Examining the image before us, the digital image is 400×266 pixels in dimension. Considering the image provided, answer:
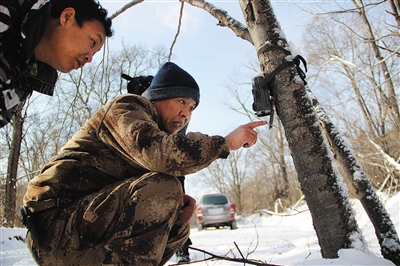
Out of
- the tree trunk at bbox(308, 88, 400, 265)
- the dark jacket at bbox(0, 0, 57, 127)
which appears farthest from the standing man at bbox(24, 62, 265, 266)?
the tree trunk at bbox(308, 88, 400, 265)

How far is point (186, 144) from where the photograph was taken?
119 centimetres

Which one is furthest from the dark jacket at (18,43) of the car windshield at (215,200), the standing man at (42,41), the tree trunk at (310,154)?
the car windshield at (215,200)

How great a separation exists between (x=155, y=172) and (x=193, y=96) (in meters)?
0.67

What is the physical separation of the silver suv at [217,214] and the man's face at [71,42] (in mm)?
10751

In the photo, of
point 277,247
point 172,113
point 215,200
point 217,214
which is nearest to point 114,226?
point 172,113

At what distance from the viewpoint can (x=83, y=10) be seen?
124cm

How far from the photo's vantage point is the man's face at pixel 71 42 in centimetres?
118

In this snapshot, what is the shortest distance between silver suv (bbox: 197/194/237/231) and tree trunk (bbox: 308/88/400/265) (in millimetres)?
9444

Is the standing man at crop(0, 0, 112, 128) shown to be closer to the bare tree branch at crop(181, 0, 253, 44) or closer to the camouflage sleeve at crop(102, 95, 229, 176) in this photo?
the camouflage sleeve at crop(102, 95, 229, 176)

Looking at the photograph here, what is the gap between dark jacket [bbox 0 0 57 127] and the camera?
0.98 metres

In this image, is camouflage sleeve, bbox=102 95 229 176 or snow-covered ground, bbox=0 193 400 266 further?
snow-covered ground, bbox=0 193 400 266

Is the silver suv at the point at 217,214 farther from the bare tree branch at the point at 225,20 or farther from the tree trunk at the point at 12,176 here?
the bare tree branch at the point at 225,20

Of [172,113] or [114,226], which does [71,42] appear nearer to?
[172,113]

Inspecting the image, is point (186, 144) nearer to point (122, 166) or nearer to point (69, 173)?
point (122, 166)
